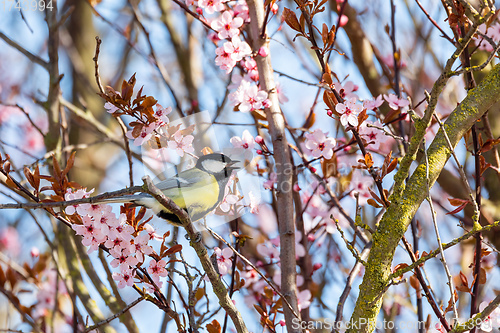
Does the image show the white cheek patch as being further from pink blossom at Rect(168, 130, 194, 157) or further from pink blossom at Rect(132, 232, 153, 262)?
pink blossom at Rect(132, 232, 153, 262)

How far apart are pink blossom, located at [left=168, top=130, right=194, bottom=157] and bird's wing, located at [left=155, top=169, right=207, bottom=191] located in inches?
2.4

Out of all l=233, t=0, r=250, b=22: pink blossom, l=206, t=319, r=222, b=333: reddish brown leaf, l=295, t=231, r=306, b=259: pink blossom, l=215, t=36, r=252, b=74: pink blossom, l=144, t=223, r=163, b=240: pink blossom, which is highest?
l=233, t=0, r=250, b=22: pink blossom

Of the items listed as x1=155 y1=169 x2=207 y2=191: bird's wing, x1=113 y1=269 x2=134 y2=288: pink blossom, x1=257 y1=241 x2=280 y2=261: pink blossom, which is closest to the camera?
x1=155 y1=169 x2=207 y2=191: bird's wing

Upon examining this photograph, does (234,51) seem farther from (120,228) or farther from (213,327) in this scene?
(213,327)

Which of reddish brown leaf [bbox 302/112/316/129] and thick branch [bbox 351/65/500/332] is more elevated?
reddish brown leaf [bbox 302/112/316/129]

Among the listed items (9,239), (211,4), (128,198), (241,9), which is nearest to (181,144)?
(128,198)

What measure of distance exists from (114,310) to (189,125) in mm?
1020

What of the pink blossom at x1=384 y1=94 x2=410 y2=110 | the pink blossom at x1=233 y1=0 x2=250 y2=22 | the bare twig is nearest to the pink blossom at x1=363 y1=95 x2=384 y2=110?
the pink blossom at x1=384 y1=94 x2=410 y2=110

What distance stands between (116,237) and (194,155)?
1.16 ft

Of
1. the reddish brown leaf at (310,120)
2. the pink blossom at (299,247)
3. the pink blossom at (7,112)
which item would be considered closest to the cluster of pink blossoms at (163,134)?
the reddish brown leaf at (310,120)

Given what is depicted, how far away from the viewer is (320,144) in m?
1.78

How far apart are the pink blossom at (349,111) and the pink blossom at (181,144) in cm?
48

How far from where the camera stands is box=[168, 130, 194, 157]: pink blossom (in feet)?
4.36

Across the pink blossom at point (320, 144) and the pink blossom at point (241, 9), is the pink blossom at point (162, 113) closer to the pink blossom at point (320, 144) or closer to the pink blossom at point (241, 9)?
the pink blossom at point (320, 144)
